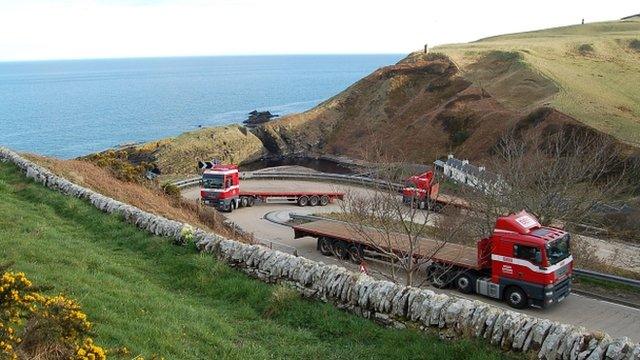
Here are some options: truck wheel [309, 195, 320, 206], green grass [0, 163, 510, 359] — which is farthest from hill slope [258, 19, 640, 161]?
green grass [0, 163, 510, 359]

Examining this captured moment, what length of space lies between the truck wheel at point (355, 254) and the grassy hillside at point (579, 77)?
1186 inches

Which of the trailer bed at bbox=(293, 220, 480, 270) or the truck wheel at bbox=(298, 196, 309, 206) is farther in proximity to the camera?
the truck wheel at bbox=(298, 196, 309, 206)

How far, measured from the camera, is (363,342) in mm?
10258

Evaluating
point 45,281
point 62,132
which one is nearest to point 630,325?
point 45,281

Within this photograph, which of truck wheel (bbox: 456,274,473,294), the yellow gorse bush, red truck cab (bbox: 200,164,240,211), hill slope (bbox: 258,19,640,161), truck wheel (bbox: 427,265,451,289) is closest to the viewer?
the yellow gorse bush

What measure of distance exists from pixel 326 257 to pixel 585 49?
74553 millimetres

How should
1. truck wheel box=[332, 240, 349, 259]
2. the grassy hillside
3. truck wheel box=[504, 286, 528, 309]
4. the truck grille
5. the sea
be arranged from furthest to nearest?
the sea, the grassy hillside, truck wheel box=[332, 240, 349, 259], truck wheel box=[504, 286, 528, 309], the truck grille

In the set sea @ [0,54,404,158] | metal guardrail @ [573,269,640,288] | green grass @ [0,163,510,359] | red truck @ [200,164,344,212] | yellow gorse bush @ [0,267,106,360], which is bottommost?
sea @ [0,54,404,158]

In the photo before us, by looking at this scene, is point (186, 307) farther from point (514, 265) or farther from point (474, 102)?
point (474, 102)

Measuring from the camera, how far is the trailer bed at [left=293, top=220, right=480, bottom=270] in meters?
19.2

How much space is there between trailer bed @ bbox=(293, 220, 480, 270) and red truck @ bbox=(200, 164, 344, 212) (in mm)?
10167

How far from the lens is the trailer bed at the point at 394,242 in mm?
19250

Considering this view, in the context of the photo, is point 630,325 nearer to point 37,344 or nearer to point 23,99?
point 37,344

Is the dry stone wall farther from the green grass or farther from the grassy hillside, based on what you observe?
the grassy hillside
